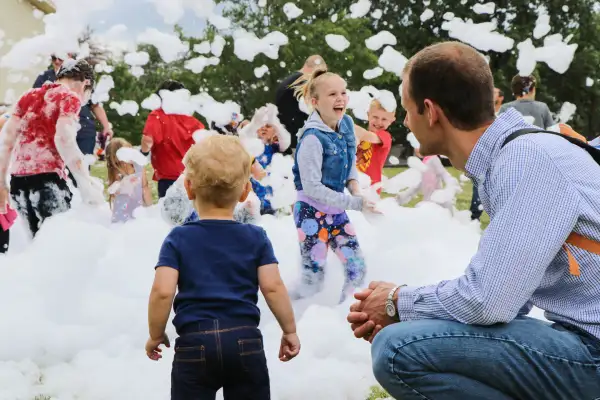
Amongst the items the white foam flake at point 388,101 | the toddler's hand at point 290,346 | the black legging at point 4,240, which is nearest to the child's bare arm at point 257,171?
the white foam flake at point 388,101

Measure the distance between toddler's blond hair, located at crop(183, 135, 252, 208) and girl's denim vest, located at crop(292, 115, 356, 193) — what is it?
1.78m

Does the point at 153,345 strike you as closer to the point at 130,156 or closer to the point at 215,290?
the point at 215,290

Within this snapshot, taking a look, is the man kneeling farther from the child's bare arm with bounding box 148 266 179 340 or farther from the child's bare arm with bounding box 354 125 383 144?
the child's bare arm with bounding box 354 125 383 144

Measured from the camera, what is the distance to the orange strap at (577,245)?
1.94 m

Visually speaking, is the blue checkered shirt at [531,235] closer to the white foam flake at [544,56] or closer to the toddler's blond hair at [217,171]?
the toddler's blond hair at [217,171]

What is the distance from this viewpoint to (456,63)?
7.06 feet

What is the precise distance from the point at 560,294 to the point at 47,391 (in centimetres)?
224

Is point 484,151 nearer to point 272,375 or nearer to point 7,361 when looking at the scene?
point 272,375

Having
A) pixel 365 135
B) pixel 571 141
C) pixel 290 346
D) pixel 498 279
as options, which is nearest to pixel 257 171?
pixel 365 135

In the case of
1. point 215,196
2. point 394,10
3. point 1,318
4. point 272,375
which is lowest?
point 272,375

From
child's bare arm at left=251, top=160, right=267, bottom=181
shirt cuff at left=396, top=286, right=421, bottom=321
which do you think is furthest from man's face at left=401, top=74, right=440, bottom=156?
child's bare arm at left=251, top=160, right=267, bottom=181

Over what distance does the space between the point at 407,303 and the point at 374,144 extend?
12.6ft

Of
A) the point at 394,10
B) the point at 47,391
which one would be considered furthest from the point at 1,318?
the point at 394,10

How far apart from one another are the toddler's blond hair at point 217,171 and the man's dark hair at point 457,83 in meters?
0.67
